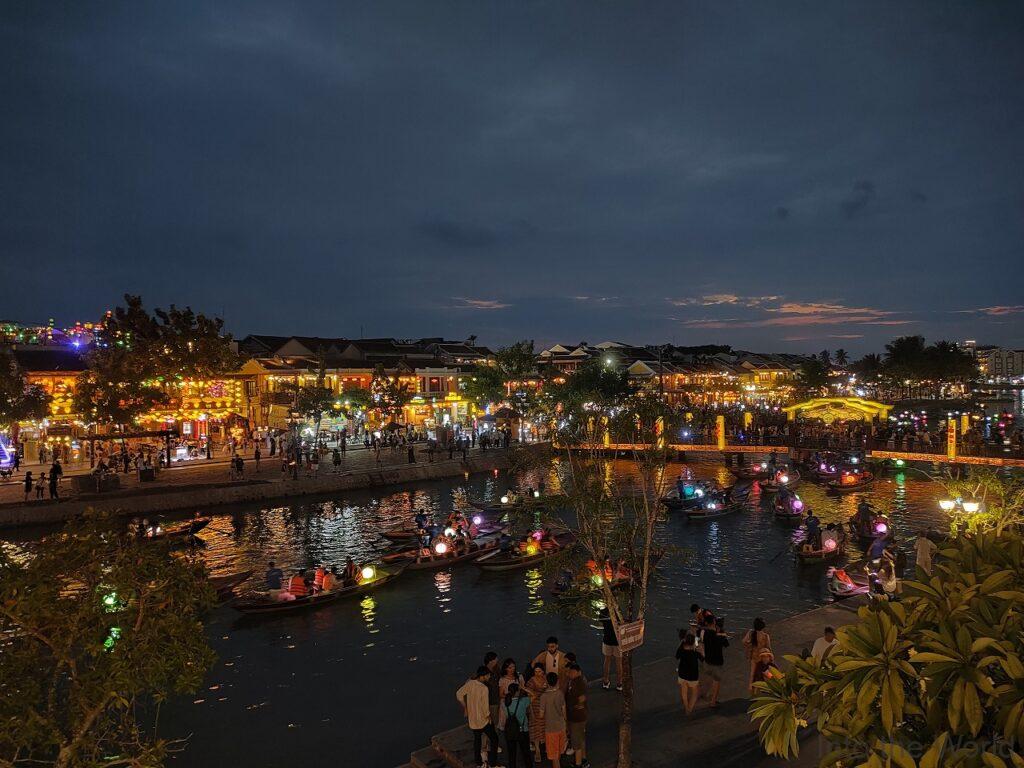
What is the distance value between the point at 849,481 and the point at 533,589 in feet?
81.0

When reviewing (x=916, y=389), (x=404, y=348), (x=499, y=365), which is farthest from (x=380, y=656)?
(x=916, y=389)

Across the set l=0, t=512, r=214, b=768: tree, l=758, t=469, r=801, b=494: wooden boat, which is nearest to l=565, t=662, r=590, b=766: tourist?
l=0, t=512, r=214, b=768: tree

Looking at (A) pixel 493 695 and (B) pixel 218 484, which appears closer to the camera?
(A) pixel 493 695

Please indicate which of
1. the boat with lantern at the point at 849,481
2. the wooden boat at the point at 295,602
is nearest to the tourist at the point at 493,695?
the wooden boat at the point at 295,602

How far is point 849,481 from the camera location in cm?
3772

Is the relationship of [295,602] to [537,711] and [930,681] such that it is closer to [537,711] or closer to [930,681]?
[537,711]

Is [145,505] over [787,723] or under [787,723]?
under

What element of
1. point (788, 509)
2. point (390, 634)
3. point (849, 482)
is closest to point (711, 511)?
point (788, 509)

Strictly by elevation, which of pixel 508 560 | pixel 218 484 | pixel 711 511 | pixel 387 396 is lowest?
pixel 508 560

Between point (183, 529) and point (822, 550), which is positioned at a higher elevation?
point (822, 550)

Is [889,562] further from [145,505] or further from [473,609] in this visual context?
[145,505]

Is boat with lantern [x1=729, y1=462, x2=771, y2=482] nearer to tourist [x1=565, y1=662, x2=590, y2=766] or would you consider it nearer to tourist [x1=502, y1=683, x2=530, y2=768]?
tourist [x1=565, y1=662, x2=590, y2=766]

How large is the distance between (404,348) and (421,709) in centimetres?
7211

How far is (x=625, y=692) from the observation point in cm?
941
